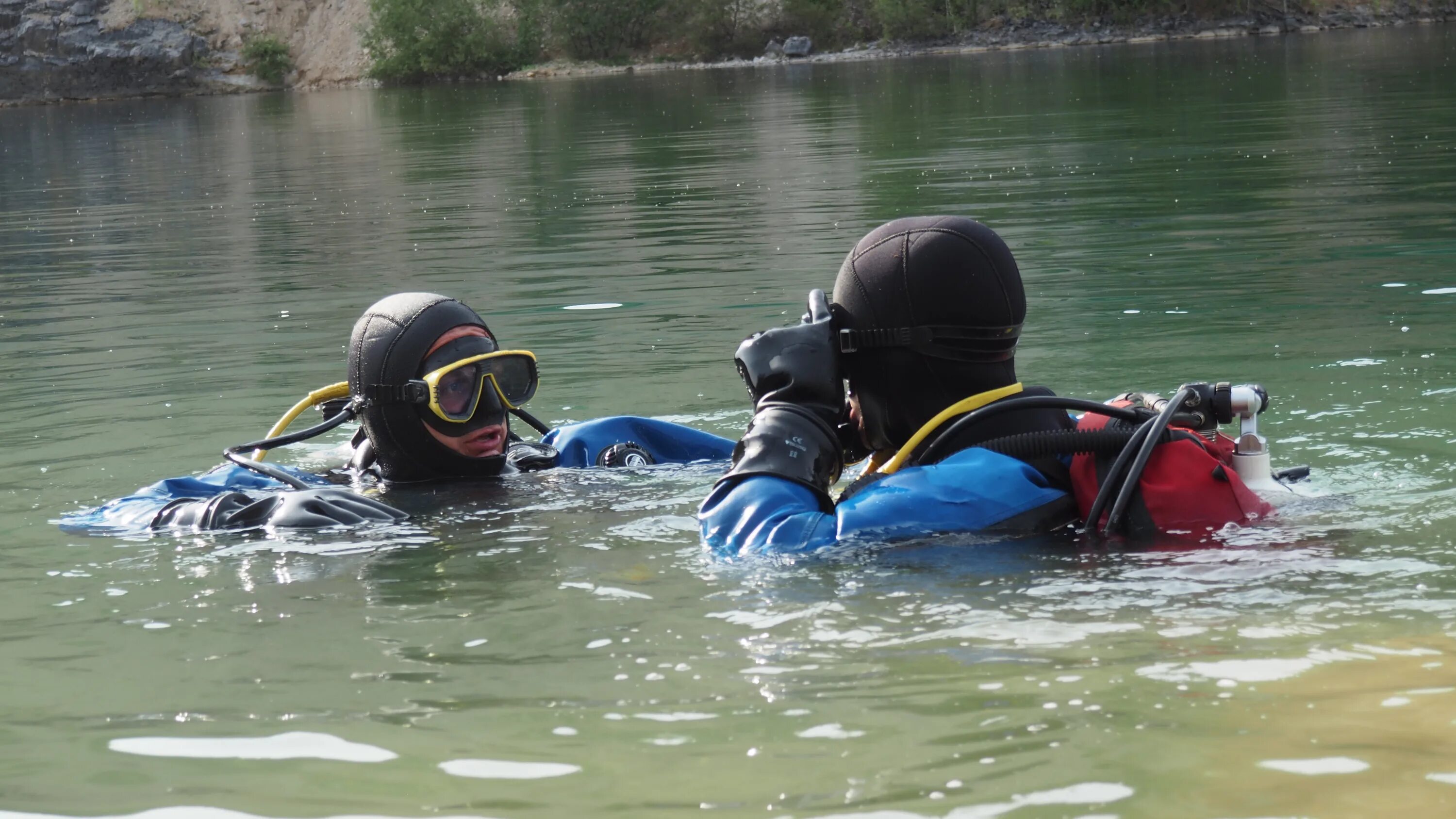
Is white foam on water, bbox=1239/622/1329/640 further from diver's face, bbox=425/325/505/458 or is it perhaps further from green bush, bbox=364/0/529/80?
green bush, bbox=364/0/529/80

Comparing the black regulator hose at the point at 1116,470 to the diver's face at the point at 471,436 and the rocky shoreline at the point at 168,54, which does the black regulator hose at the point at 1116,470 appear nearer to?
the diver's face at the point at 471,436

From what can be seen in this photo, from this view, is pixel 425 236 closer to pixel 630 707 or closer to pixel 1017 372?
pixel 1017 372

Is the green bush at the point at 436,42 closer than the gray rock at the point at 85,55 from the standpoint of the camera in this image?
Yes

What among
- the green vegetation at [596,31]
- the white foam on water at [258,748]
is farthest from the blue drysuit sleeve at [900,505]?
the green vegetation at [596,31]

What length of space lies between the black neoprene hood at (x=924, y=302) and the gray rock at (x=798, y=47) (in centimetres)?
5597

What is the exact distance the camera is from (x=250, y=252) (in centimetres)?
1395

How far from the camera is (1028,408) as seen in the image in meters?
4.04

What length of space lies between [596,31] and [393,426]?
5907 cm

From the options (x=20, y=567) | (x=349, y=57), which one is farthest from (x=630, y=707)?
(x=349, y=57)

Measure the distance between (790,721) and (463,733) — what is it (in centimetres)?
66

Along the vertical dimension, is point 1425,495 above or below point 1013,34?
below

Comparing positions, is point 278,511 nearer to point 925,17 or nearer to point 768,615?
point 768,615

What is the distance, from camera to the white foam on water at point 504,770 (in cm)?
310

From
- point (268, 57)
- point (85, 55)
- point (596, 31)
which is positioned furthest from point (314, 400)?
point (85, 55)
